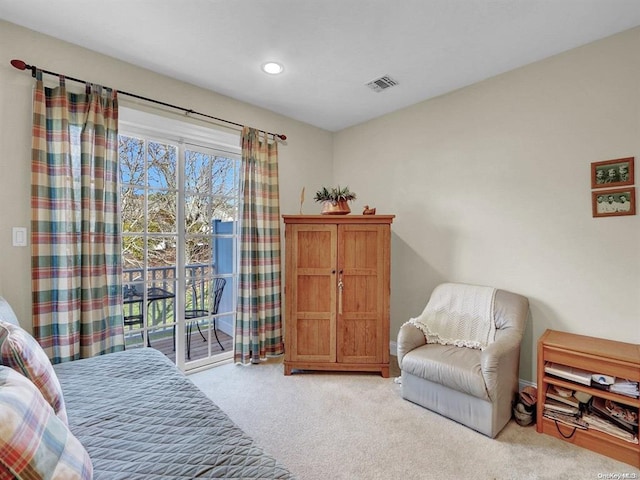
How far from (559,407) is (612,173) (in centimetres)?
163

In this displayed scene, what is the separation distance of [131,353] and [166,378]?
515 millimetres

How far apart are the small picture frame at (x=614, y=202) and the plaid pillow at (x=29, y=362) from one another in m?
3.20

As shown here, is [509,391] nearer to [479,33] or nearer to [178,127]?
[479,33]

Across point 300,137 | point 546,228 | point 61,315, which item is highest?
point 300,137

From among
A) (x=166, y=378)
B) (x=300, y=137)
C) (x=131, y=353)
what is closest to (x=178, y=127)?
(x=300, y=137)

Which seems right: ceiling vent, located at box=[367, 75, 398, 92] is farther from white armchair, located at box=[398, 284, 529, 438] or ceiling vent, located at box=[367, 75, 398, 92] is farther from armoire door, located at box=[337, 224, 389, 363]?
white armchair, located at box=[398, 284, 529, 438]

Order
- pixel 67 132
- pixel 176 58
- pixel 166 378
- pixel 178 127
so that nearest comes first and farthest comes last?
pixel 166 378, pixel 67 132, pixel 176 58, pixel 178 127

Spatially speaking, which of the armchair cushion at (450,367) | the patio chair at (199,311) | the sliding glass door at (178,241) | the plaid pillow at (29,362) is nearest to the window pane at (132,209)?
the sliding glass door at (178,241)

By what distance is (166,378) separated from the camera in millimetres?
1602

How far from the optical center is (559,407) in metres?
1.99

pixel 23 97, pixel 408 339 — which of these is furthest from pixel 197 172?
pixel 408 339

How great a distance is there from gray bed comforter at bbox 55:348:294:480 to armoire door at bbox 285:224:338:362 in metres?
1.33

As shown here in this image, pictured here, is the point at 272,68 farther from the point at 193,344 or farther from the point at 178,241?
the point at 193,344

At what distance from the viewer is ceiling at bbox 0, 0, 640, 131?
186cm
